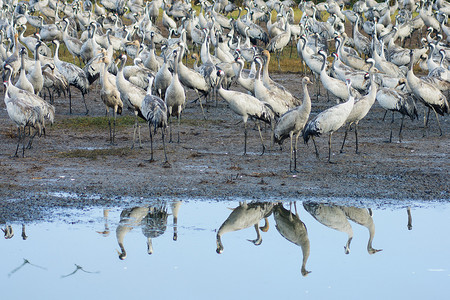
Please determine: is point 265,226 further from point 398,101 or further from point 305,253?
point 398,101

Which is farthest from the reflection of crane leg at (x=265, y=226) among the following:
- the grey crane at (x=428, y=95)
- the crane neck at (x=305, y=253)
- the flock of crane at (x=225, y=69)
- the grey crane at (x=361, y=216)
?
the grey crane at (x=428, y=95)

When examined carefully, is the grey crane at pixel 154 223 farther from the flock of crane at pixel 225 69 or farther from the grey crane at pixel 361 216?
the flock of crane at pixel 225 69

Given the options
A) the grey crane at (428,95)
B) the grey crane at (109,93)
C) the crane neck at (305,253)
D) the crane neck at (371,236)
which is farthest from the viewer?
the grey crane at (428,95)

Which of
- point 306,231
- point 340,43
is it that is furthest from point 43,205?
point 340,43

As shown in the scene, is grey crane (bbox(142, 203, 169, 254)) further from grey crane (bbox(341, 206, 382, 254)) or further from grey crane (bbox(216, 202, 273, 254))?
grey crane (bbox(341, 206, 382, 254))

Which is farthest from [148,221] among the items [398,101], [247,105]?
[398,101]

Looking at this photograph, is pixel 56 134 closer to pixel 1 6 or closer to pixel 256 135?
pixel 256 135

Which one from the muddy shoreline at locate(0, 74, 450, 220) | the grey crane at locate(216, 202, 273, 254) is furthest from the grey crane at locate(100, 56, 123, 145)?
the grey crane at locate(216, 202, 273, 254)

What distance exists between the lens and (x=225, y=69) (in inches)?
733

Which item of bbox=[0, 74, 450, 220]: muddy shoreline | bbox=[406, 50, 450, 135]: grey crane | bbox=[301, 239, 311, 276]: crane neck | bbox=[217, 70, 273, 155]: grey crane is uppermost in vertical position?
bbox=[406, 50, 450, 135]: grey crane

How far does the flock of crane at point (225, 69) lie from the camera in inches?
512

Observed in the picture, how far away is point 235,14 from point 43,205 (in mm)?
26788

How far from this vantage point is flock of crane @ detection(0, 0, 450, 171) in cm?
1301

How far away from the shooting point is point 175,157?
501 inches
